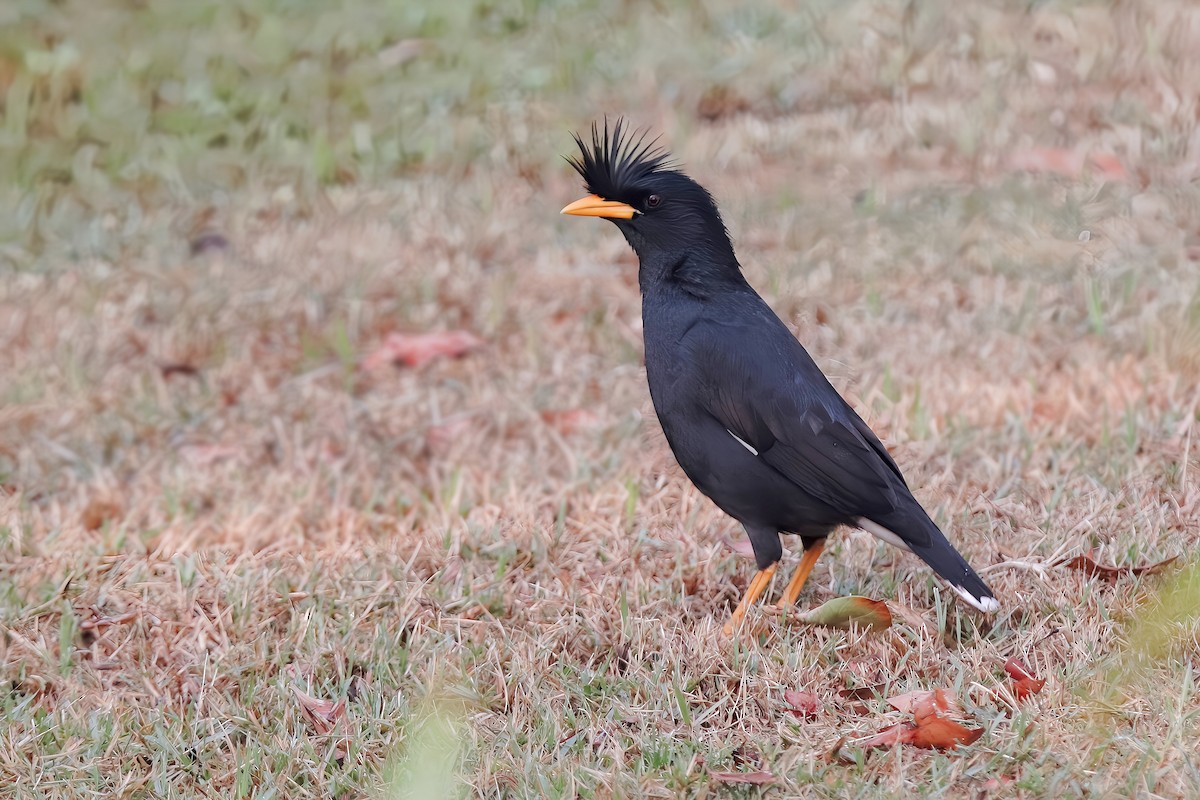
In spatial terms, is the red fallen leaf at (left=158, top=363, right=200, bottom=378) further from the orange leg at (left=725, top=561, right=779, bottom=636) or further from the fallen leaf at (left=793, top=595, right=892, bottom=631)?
the fallen leaf at (left=793, top=595, right=892, bottom=631)

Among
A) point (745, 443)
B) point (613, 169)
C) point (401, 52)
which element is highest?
point (613, 169)

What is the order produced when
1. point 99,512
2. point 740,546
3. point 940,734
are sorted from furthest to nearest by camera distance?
point 99,512 < point 740,546 < point 940,734

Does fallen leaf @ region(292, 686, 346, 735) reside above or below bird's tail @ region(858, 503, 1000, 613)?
below

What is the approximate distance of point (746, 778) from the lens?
321 cm

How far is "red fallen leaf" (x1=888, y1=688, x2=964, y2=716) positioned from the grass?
9 centimetres

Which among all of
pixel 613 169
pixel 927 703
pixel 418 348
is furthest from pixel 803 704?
pixel 418 348

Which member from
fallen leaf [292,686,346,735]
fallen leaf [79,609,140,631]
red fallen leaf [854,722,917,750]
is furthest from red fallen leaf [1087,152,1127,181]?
fallen leaf [79,609,140,631]

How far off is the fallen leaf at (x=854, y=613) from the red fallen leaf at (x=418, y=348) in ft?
9.11

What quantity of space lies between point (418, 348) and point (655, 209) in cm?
222

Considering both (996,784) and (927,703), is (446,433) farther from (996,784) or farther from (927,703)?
(996,784)

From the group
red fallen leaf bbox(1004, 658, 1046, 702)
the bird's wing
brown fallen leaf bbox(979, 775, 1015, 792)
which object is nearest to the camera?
brown fallen leaf bbox(979, 775, 1015, 792)

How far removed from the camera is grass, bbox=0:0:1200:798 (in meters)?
3.54

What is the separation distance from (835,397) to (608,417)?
1.70m

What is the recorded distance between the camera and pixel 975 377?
570 centimetres
